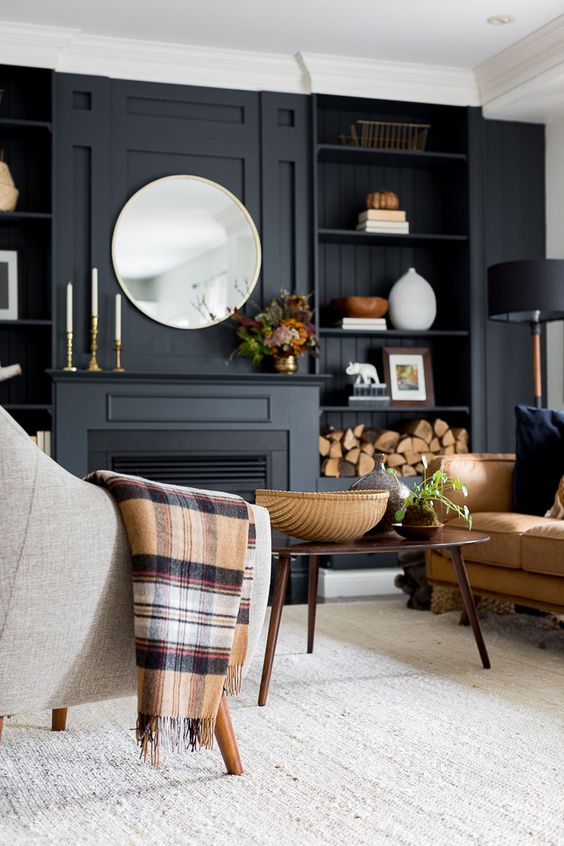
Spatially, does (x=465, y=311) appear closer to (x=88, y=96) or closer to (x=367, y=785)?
(x=88, y=96)

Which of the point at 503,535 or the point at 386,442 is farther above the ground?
the point at 386,442

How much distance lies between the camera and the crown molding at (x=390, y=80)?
17.3 ft

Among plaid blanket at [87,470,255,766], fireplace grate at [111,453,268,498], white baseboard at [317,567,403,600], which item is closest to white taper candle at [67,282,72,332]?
fireplace grate at [111,453,268,498]

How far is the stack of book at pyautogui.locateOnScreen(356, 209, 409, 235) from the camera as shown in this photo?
17.8 feet

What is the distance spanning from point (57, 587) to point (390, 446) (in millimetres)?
3756

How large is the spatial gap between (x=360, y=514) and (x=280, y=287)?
260cm

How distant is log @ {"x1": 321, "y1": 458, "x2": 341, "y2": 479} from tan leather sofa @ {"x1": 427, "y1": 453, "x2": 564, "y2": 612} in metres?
1.24

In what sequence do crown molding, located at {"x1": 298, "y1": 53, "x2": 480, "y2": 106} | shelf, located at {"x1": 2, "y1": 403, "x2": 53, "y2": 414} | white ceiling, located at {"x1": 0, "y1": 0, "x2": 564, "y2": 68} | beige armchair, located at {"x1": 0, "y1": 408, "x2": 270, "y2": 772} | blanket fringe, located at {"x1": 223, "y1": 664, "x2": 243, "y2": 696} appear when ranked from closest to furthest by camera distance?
beige armchair, located at {"x1": 0, "y1": 408, "x2": 270, "y2": 772}, blanket fringe, located at {"x1": 223, "y1": 664, "x2": 243, "y2": 696}, white ceiling, located at {"x1": 0, "y1": 0, "x2": 564, "y2": 68}, shelf, located at {"x1": 2, "y1": 403, "x2": 53, "y2": 414}, crown molding, located at {"x1": 298, "y1": 53, "x2": 480, "y2": 106}

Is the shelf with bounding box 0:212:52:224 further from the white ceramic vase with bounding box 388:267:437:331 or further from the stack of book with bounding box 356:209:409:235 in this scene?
the white ceramic vase with bounding box 388:267:437:331

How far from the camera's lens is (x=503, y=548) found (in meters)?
3.57

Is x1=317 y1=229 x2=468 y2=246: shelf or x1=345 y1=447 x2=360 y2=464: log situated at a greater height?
x1=317 y1=229 x2=468 y2=246: shelf

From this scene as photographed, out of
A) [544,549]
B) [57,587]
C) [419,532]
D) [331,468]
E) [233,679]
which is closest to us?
[57,587]

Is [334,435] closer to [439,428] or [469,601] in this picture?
[439,428]

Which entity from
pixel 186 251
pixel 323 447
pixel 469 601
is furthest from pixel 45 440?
pixel 469 601
